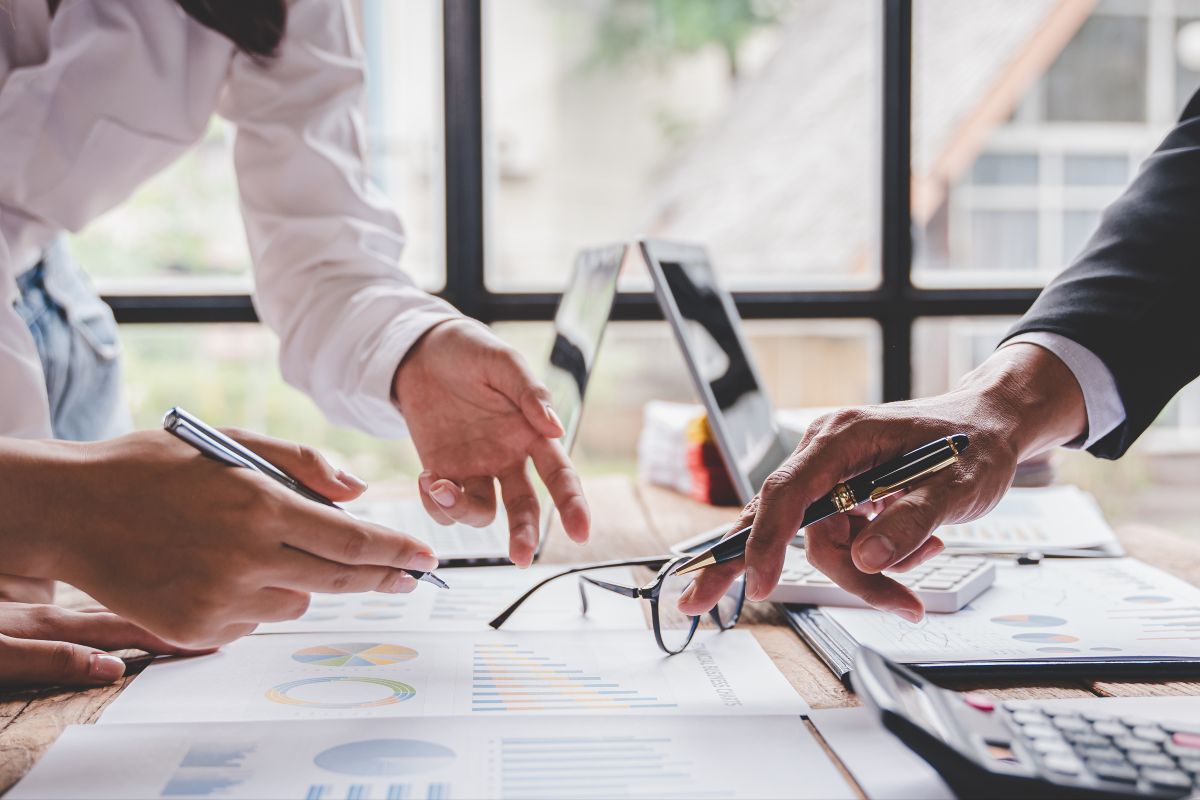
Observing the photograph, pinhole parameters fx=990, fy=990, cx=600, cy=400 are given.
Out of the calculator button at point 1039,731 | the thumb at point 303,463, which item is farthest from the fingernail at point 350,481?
the calculator button at point 1039,731

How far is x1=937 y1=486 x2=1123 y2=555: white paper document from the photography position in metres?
1.17

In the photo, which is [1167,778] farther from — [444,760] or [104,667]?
[104,667]

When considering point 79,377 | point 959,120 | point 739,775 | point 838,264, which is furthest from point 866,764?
point 959,120

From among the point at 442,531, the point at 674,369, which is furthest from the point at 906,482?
the point at 674,369

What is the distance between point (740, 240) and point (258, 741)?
2.63 meters

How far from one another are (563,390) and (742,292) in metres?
0.85

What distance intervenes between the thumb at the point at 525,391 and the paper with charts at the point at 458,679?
0.63 feet

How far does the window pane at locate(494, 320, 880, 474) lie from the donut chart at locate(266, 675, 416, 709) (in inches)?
41.1

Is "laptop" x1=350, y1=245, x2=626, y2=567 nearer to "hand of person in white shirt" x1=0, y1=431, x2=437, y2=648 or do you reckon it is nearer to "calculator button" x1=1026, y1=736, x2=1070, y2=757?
"hand of person in white shirt" x1=0, y1=431, x2=437, y2=648

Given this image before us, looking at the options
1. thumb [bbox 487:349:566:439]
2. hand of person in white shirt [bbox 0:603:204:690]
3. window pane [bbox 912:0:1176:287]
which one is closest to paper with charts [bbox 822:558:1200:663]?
thumb [bbox 487:349:566:439]

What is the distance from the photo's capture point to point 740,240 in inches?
121

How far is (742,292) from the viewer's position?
6.52 ft

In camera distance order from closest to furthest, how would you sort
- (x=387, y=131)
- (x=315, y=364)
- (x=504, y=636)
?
(x=504, y=636)
(x=315, y=364)
(x=387, y=131)

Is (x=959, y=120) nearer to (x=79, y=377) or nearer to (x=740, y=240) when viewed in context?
(x=740, y=240)
